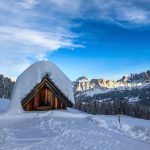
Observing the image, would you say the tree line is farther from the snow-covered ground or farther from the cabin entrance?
the snow-covered ground

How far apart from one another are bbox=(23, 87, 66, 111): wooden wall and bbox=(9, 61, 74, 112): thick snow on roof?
1229 millimetres

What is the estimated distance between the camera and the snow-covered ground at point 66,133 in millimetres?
16781

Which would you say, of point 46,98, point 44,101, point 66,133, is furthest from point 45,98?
point 66,133

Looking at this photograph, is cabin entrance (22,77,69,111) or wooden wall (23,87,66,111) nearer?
cabin entrance (22,77,69,111)

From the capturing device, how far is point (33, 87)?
2927cm

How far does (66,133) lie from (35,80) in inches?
418

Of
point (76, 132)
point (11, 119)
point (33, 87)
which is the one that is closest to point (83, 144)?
point (76, 132)

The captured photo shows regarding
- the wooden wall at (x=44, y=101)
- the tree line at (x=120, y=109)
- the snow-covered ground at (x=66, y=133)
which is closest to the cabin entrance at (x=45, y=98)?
the wooden wall at (x=44, y=101)

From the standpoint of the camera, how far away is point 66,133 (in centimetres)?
1991

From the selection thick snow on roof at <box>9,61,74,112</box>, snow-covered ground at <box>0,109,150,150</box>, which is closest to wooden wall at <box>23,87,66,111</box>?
thick snow on roof at <box>9,61,74,112</box>

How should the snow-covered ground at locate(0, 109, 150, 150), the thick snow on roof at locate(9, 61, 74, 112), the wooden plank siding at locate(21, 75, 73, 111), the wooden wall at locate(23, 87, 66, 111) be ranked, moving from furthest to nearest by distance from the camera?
the wooden wall at locate(23, 87, 66, 111), the wooden plank siding at locate(21, 75, 73, 111), the thick snow on roof at locate(9, 61, 74, 112), the snow-covered ground at locate(0, 109, 150, 150)

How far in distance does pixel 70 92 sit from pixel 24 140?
43.2 ft

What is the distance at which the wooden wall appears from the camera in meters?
30.3

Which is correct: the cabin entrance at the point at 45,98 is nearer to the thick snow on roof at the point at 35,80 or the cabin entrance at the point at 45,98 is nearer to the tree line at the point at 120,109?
the thick snow on roof at the point at 35,80
